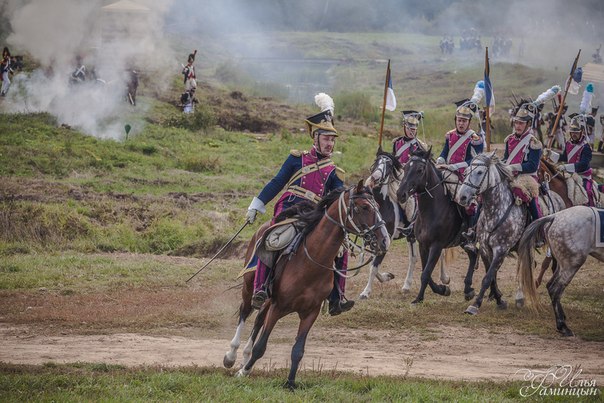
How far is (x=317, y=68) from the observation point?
67250 mm

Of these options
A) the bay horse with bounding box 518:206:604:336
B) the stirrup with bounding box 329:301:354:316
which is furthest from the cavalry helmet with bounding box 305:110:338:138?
the bay horse with bounding box 518:206:604:336

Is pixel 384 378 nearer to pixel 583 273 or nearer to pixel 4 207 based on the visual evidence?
pixel 583 273

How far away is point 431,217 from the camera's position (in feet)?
53.0

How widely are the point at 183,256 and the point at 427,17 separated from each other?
71218 mm

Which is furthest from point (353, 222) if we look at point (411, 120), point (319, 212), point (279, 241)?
point (411, 120)

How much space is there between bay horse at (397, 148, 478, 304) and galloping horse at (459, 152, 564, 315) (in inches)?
29.9

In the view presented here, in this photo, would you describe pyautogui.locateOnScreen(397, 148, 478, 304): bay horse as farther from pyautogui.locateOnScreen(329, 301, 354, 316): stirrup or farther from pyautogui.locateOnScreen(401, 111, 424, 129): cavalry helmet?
pyautogui.locateOnScreen(329, 301, 354, 316): stirrup

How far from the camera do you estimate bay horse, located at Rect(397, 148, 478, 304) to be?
51.4ft

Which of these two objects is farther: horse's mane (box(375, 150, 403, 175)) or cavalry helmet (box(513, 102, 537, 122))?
cavalry helmet (box(513, 102, 537, 122))

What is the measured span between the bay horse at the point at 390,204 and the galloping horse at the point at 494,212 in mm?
1412

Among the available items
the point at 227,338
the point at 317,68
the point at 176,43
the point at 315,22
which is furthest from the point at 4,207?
the point at 315,22

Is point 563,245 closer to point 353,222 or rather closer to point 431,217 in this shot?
point 431,217

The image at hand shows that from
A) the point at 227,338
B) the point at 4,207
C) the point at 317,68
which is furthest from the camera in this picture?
the point at 317,68

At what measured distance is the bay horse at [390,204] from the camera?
625 inches
